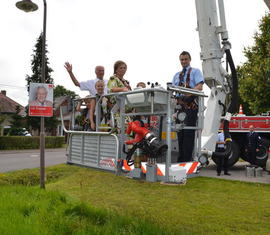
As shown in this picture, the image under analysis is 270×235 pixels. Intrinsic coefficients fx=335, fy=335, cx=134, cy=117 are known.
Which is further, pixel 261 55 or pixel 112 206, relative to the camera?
pixel 261 55

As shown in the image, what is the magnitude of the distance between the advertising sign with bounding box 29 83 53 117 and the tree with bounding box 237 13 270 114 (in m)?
15.7

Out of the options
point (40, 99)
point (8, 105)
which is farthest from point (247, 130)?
point (8, 105)

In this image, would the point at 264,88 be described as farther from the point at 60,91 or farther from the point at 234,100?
the point at 60,91

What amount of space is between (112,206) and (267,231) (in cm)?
185

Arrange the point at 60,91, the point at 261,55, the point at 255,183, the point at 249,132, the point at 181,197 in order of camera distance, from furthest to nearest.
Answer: the point at 60,91
the point at 261,55
the point at 249,132
the point at 255,183
the point at 181,197

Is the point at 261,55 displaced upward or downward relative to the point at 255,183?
upward

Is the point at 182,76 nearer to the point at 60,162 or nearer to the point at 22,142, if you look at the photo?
the point at 60,162

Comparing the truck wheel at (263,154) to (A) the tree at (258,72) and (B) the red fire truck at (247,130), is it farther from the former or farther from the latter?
(A) the tree at (258,72)

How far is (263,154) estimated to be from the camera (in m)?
9.19

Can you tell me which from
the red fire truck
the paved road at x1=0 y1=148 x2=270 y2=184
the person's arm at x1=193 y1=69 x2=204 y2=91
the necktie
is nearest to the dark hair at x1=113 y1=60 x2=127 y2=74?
the necktie

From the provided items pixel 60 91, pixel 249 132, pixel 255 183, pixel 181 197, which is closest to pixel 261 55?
pixel 249 132

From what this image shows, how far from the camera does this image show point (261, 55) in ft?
66.3

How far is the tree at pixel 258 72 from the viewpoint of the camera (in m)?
19.0

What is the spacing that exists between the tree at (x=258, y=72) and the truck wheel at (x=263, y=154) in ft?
→ 34.5
